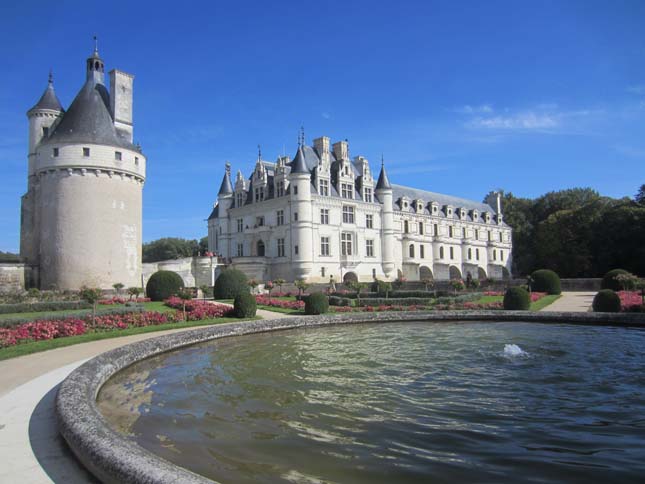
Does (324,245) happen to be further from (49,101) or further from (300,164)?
(49,101)

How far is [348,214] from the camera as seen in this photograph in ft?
142

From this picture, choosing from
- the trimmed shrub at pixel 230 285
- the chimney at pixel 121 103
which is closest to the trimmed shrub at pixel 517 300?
the trimmed shrub at pixel 230 285

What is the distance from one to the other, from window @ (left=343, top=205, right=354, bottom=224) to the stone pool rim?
83.5 feet

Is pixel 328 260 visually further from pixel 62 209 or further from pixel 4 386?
pixel 4 386

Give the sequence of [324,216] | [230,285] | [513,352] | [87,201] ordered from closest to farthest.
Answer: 1. [513,352]
2. [230,285]
3. [87,201]
4. [324,216]

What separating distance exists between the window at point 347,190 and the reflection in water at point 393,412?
3285cm

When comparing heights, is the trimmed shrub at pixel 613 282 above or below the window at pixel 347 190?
below

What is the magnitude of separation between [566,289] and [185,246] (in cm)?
6275

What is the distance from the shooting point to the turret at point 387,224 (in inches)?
1815

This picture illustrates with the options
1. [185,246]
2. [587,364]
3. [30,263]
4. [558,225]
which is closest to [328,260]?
[30,263]

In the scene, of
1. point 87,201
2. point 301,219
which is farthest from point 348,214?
point 87,201

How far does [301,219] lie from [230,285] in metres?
14.0

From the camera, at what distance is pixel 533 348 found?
10.9 meters

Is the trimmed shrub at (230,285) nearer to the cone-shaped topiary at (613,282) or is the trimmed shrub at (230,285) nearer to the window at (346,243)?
the window at (346,243)
